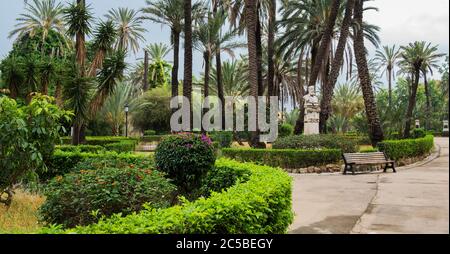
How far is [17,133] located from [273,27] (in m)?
25.6

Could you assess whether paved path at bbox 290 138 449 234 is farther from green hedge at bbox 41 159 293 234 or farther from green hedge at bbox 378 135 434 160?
green hedge at bbox 378 135 434 160

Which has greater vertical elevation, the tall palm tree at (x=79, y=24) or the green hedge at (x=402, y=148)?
the tall palm tree at (x=79, y=24)

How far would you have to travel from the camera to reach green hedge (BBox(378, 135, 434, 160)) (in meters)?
18.1

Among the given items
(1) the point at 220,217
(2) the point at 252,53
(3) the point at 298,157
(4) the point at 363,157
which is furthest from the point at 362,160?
(1) the point at 220,217

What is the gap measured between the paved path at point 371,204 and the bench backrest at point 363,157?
118 centimetres

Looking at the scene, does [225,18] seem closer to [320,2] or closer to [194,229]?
[320,2]

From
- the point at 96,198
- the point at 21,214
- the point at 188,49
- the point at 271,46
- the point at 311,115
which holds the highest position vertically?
the point at 271,46

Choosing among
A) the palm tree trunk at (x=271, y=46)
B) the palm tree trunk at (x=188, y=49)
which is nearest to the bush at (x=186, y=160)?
the palm tree trunk at (x=188, y=49)

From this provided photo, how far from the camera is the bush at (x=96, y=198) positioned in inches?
268

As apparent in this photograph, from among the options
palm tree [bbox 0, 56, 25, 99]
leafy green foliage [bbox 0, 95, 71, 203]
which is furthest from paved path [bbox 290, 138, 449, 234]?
palm tree [bbox 0, 56, 25, 99]

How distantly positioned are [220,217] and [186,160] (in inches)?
241

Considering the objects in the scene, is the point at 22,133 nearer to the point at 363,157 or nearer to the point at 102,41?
the point at 363,157

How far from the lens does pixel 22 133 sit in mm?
7297

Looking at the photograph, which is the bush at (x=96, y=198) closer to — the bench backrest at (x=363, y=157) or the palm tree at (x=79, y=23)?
the bench backrest at (x=363, y=157)
